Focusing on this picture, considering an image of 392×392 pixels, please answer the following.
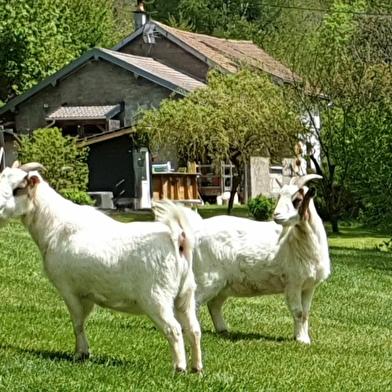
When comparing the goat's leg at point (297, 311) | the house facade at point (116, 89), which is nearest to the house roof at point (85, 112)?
the house facade at point (116, 89)

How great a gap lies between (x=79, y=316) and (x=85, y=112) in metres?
34.9

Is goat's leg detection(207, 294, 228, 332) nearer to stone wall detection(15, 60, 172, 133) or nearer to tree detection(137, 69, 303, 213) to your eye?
tree detection(137, 69, 303, 213)

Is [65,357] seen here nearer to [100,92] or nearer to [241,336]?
[241,336]

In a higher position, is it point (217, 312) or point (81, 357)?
point (81, 357)

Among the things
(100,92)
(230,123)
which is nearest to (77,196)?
(230,123)

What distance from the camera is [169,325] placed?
25.8ft

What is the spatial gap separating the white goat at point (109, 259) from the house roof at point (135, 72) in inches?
1236

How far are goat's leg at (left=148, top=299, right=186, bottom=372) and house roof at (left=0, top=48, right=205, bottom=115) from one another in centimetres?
3222

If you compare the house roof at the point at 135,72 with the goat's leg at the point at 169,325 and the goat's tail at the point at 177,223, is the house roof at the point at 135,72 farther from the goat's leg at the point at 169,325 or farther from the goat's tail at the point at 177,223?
the goat's leg at the point at 169,325

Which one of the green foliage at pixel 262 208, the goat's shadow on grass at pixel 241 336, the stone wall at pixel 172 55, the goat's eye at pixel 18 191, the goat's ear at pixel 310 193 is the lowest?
the green foliage at pixel 262 208

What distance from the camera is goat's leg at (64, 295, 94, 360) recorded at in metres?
8.45

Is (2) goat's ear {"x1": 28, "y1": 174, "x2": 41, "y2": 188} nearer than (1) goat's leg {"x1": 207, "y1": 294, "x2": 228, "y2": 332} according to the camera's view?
Yes

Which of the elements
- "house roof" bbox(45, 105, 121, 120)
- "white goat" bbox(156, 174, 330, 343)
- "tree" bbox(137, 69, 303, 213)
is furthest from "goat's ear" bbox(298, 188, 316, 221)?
"house roof" bbox(45, 105, 121, 120)

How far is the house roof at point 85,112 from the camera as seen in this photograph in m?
42.4
